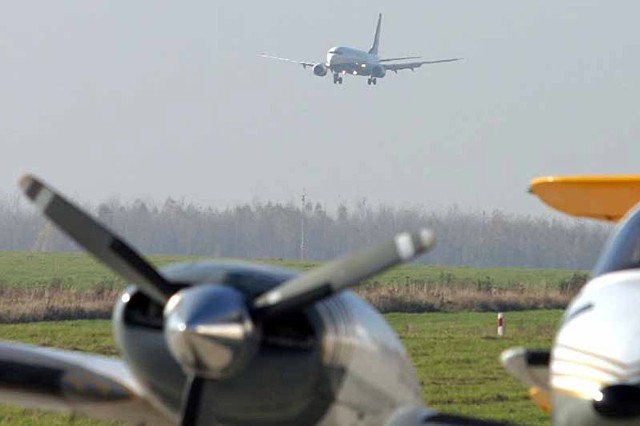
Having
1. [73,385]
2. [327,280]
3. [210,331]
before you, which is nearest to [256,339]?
[210,331]

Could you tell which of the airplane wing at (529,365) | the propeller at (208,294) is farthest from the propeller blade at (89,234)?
the airplane wing at (529,365)

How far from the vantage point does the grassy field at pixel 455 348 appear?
2161 cm

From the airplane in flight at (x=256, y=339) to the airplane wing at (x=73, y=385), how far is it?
0.44 metres

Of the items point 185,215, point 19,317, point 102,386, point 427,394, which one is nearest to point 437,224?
point 185,215

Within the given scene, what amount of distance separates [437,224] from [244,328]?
101m

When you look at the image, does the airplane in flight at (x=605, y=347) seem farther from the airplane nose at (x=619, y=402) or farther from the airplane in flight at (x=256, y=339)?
the airplane in flight at (x=256, y=339)

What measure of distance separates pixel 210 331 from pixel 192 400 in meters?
0.58

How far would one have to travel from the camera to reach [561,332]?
7.89 meters

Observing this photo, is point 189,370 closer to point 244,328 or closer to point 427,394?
point 244,328

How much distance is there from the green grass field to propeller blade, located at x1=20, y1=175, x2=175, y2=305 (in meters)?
46.3

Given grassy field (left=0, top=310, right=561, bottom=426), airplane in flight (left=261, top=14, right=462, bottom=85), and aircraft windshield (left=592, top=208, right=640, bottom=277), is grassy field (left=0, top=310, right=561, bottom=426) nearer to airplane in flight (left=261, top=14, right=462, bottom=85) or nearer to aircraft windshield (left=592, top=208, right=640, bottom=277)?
aircraft windshield (left=592, top=208, right=640, bottom=277)

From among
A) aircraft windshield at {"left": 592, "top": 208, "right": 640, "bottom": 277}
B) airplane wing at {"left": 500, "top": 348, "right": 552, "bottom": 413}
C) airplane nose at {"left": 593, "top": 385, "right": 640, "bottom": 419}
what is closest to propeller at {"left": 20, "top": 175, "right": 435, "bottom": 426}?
airplane nose at {"left": 593, "top": 385, "right": 640, "bottom": 419}

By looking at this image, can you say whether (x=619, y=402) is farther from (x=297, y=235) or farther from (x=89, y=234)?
(x=297, y=235)

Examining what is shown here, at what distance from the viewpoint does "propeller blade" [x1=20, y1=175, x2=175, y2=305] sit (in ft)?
27.0
